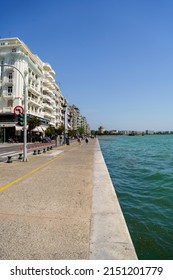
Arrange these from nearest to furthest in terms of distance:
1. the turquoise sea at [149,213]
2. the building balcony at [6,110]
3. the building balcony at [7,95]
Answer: the turquoise sea at [149,213] → the building balcony at [6,110] → the building balcony at [7,95]

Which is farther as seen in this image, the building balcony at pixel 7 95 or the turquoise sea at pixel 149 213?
the building balcony at pixel 7 95

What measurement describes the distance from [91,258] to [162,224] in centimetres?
343

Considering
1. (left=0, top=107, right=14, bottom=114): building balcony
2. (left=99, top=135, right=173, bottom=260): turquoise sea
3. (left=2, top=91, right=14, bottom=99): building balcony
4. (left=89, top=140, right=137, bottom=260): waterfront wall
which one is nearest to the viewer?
(left=89, top=140, right=137, bottom=260): waterfront wall

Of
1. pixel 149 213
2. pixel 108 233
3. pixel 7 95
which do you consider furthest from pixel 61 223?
pixel 7 95

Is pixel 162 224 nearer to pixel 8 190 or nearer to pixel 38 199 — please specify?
pixel 38 199

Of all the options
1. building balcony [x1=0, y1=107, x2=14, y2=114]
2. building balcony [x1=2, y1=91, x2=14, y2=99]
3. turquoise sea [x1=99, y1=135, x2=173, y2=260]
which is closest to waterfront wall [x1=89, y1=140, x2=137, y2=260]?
turquoise sea [x1=99, y1=135, x2=173, y2=260]

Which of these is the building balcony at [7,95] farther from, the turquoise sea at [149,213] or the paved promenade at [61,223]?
the paved promenade at [61,223]

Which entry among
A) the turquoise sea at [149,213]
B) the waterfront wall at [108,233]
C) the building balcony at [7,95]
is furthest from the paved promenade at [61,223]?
the building balcony at [7,95]

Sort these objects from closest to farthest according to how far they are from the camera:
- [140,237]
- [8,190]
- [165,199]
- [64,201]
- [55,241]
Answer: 1. [55,241]
2. [140,237]
3. [64,201]
4. [8,190]
5. [165,199]

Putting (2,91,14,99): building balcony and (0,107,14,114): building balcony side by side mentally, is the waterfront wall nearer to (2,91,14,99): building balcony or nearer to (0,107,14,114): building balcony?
(0,107,14,114): building balcony

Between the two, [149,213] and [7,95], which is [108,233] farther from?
[7,95]
